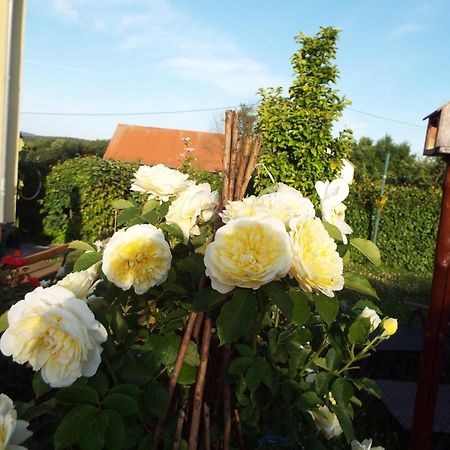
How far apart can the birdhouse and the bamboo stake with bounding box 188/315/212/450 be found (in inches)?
47.6

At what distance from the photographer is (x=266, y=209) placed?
3.09ft

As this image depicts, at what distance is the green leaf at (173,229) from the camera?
3.46 feet

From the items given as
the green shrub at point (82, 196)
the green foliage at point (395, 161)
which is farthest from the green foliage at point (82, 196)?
the green foliage at point (395, 161)

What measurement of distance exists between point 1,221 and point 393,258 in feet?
26.3

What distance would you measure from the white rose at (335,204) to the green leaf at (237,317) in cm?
27

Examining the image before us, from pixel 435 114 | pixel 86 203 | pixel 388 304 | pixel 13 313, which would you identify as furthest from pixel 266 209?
pixel 86 203

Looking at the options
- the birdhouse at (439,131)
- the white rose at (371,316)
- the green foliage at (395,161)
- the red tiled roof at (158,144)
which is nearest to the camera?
the white rose at (371,316)

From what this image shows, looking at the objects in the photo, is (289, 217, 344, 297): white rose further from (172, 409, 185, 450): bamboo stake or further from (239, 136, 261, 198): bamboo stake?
(172, 409, 185, 450): bamboo stake

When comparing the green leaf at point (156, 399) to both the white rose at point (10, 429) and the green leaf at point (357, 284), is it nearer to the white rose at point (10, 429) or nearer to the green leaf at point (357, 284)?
the white rose at point (10, 429)

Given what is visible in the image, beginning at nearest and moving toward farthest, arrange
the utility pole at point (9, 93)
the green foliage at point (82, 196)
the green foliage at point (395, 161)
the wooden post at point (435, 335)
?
the wooden post at point (435, 335) < the utility pole at point (9, 93) < the green foliage at point (82, 196) < the green foliage at point (395, 161)

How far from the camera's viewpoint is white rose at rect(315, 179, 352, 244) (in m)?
1.04

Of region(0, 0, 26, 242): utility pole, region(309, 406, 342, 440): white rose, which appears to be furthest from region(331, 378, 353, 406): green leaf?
region(0, 0, 26, 242): utility pole

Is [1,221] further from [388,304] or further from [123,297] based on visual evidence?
[388,304]

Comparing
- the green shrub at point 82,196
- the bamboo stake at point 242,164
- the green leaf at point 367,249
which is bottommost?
the green shrub at point 82,196
